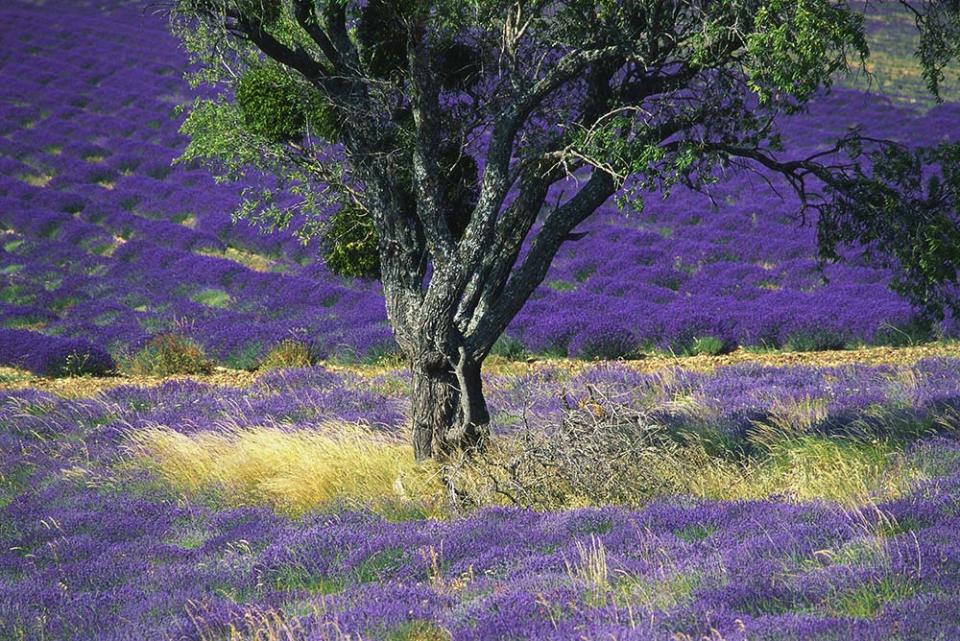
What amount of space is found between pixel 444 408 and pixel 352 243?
64.5 inches

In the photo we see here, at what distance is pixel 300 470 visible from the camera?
7824mm

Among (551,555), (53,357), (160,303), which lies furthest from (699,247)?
(551,555)

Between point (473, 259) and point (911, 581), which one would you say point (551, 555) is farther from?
point (473, 259)

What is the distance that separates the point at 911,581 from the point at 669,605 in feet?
3.29

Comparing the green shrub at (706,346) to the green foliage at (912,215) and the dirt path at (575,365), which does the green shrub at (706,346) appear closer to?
the dirt path at (575,365)

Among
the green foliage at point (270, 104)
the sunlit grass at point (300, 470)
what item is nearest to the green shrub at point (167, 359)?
the sunlit grass at point (300, 470)

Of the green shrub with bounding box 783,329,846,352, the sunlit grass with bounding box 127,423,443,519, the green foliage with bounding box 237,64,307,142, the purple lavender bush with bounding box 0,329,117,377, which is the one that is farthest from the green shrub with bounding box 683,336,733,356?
the purple lavender bush with bounding box 0,329,117,377

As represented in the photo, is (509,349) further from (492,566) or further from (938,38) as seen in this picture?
(492,566)

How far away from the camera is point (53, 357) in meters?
14.1

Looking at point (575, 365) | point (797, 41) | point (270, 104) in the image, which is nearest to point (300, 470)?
point (270, 104)

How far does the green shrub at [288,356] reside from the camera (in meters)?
14.4

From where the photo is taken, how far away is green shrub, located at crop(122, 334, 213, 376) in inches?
566

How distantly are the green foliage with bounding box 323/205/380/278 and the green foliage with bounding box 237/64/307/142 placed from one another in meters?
0.91

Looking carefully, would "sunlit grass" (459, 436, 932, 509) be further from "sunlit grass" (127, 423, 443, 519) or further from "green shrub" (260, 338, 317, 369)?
"green shrub" (260, 338, 317, 369)
